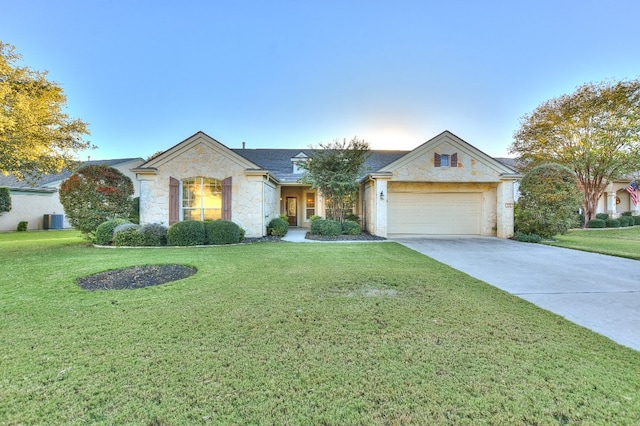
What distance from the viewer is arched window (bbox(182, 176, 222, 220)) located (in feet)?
41.8

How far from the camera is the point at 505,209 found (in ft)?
44.6

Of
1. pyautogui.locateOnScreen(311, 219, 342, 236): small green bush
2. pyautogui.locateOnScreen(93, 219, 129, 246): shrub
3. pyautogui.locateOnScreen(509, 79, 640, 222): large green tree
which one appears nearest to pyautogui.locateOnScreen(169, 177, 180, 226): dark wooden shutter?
pyautogui.locateOnScreen(93, 219, 129, 246): shrub

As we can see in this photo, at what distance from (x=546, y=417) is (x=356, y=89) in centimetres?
1529

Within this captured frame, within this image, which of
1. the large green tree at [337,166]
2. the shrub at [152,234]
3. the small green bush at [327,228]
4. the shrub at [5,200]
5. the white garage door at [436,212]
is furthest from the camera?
the shrub at [5,200]

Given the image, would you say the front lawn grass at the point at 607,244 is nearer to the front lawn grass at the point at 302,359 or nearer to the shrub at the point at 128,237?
the front lawn grass at the point at 302,359

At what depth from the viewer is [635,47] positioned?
14672mm

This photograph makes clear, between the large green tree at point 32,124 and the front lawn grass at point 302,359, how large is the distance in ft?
30.0

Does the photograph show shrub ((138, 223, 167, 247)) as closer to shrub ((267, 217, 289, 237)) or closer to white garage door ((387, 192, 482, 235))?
shrub ((267, 217, 289, 237))

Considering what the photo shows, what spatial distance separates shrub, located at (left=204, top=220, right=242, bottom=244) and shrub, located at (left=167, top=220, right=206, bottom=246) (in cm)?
39

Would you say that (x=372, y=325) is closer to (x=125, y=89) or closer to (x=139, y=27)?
(x=139, y=27)

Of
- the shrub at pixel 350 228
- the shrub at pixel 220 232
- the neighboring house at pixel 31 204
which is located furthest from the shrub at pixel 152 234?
the neighboring house at pixel 31 204

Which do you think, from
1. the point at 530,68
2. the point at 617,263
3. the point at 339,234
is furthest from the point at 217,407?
the point at 530,68

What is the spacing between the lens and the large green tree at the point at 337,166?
528 inches

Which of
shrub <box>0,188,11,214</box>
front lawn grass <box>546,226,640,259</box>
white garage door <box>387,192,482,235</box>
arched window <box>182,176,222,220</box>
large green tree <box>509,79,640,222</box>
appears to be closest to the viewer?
front lawn grass <box>546,226,640,259</box>
